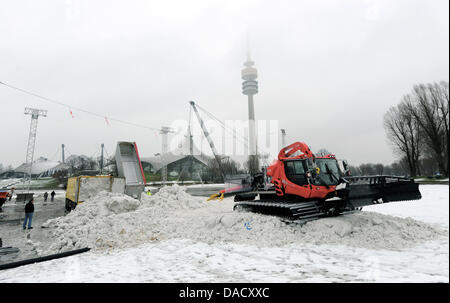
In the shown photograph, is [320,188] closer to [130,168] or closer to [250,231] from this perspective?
[250,231]

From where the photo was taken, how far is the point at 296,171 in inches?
307

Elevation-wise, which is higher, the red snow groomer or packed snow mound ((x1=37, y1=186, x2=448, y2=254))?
the red snow groomer

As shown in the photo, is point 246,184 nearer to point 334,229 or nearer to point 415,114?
point 334,229

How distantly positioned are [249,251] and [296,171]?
333 cm

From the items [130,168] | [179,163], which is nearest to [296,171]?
[130,168]

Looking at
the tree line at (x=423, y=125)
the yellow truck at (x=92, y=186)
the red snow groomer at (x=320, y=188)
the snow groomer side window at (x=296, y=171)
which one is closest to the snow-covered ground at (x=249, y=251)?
the red snow groomer at (x=320, y=188)

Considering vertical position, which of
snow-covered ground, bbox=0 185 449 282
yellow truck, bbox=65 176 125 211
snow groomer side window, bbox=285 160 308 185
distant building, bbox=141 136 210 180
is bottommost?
snow-covered ground, bbox=0 185 449 282

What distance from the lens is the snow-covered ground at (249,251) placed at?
167 inches

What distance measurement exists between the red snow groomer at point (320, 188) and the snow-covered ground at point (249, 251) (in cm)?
49

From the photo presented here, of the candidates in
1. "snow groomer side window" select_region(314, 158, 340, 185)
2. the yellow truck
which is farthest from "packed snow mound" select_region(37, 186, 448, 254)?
the yellow truck

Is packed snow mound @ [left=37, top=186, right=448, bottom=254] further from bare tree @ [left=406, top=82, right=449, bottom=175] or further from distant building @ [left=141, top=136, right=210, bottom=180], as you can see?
distant building @ [left=141, top=136, right=210, bottom=180]

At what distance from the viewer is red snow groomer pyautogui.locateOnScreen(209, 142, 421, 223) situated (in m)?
6.57

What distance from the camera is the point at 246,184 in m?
13.8

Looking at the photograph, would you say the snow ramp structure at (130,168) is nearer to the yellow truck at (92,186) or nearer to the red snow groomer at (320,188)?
the yellow truck at (92,186)
